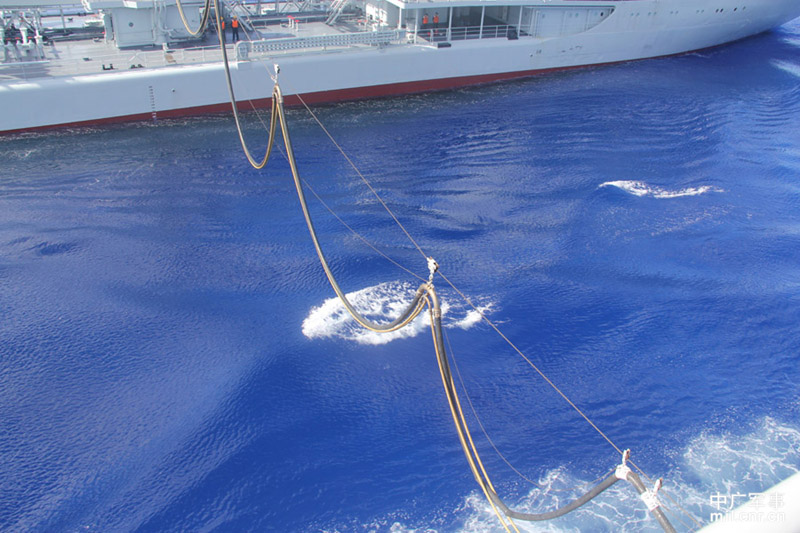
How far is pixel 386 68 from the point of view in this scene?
2800 cm

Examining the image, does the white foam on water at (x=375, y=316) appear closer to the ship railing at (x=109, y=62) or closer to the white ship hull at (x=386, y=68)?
the white ship hull at (x=386, y=68)

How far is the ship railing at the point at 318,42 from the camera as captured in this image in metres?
25.8

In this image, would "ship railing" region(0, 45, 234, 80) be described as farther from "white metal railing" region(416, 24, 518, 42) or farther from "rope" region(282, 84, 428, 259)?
"white metal railing" region(416, 24, 518, 42)

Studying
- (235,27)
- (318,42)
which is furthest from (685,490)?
(235,27)

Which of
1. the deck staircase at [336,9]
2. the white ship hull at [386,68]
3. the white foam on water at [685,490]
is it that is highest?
the deck staircase at [336,9]

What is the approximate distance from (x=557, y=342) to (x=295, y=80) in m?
19.1

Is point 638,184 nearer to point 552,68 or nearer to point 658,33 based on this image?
point 552,68

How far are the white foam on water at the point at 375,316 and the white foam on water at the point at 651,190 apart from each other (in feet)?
28.2

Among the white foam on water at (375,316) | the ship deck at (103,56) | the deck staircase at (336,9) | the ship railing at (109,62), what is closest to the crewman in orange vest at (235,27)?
the ship deck at (103,56)

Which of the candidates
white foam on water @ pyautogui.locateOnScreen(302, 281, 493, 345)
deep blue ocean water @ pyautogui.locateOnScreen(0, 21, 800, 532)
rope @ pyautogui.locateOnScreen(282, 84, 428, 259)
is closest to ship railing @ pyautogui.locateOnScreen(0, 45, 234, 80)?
deep blue ocean water @ pyautogui.locateOnScreen(0, 21, 800, 532)

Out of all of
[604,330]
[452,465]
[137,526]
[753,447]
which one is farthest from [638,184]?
[137,526]

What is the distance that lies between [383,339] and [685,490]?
6769 millimetres

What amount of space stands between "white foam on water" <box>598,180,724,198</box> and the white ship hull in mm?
12969

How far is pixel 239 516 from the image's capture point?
31.8 ft
